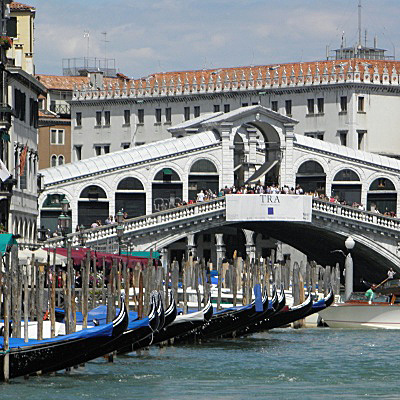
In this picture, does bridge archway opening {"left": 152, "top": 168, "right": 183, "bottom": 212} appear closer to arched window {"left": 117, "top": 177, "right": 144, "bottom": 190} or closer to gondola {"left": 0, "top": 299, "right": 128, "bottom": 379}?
arched window {"left": 117, "top": 177, "right": 144, "bottom": 190}

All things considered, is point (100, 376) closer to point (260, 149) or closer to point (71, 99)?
point (260, 149)

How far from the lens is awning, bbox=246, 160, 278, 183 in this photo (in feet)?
248

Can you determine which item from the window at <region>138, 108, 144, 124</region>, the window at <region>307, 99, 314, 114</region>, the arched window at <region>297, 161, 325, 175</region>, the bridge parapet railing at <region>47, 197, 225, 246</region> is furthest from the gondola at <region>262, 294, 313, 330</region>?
the window at <region>138, 108, 144, 124</region>

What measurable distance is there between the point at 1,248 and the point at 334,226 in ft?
95.3

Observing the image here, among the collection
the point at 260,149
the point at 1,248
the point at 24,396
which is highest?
the point at 260,149

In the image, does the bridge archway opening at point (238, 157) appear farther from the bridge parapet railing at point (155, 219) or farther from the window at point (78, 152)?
the window at point (78, 152)

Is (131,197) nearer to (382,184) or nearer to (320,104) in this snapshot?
(382,184)

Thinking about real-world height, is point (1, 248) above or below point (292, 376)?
above

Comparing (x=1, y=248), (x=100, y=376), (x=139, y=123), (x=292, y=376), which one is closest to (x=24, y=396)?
(x=100, y=376)

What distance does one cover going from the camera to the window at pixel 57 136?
95.5 m

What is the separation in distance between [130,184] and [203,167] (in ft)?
10.4

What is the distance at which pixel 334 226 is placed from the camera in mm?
69438

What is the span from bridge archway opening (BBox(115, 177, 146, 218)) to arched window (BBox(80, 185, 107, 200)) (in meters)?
0.61

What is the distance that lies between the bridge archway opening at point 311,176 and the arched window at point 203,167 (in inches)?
150
